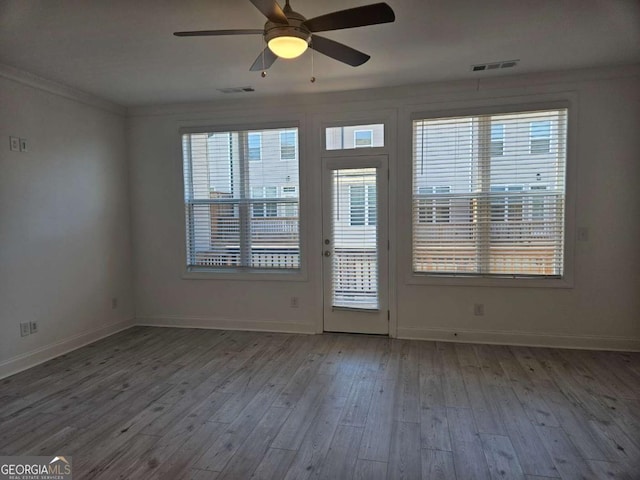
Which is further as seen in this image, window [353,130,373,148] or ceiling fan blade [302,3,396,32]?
window [353,130,373,148]

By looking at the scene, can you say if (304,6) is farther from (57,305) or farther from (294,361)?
(57,305)

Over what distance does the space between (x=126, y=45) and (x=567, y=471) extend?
4113mm

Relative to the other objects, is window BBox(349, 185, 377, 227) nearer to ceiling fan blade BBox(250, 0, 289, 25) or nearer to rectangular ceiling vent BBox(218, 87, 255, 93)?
rectangular ceiling vent BBox(218, 87, 255, 93)

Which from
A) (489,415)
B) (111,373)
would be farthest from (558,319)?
(111,373)

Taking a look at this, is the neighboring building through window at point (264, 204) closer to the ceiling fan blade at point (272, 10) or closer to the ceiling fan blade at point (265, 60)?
the ceiling fan blade at point (265, 60)

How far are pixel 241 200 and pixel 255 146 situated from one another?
0.67m

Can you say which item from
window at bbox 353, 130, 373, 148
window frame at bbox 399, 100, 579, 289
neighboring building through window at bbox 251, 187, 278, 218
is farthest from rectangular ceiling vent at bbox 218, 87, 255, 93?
window frame at bbox 399, 100, 579, 289

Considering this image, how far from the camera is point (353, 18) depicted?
2.03 metres

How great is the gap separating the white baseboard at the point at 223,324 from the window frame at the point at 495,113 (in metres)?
1.43

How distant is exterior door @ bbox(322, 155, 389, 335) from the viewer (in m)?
4.29

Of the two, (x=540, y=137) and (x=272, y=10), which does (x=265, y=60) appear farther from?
(x=540, y=137)

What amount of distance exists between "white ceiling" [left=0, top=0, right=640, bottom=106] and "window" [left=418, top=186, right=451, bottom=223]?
114cm

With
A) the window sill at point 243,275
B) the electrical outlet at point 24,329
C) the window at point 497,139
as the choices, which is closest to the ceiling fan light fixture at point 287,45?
the window at point 497,139

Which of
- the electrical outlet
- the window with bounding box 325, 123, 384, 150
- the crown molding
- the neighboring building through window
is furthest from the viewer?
the neighboring building through window
